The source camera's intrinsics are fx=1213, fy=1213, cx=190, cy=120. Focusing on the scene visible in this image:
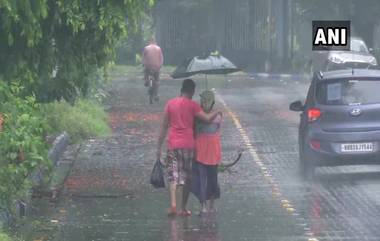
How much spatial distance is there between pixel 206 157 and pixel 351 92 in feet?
13.3

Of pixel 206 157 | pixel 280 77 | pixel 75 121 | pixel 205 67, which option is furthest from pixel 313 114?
pixel 280 77

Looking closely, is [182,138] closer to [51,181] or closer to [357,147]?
[51,181]

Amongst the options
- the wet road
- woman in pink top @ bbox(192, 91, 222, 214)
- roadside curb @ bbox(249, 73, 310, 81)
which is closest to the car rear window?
the wet road

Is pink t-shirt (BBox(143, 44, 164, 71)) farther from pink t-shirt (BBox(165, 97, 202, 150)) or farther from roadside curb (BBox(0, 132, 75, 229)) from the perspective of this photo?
pink t-shirt (BBox(165, 97, 202, 150))

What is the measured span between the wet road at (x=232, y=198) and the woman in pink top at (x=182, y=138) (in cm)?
45

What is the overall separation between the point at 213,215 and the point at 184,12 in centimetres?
3710

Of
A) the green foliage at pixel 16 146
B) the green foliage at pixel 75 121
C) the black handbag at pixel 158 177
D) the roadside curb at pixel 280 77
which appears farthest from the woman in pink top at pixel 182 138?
the roadside curb at pixel 280 77

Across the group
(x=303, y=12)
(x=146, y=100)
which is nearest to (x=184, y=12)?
(x=303, y=12)

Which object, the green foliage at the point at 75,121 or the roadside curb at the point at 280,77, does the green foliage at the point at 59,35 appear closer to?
the green foliage at the point at 75,121

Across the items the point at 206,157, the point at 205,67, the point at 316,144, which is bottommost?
the point at 316,144

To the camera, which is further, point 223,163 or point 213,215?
point 223,163

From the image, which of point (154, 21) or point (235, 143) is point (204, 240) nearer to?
point (235, 143)

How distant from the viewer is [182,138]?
15078mm

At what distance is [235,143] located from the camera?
23516mm
